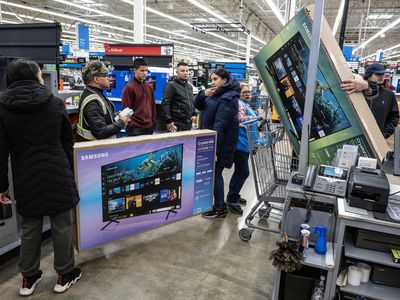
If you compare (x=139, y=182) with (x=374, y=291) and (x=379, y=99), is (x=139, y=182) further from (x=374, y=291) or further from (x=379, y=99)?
(x=379, y=99)

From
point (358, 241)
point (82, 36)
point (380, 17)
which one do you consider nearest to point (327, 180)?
point (358, 241)

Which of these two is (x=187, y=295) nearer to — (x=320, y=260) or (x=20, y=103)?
(x=320, y=260)

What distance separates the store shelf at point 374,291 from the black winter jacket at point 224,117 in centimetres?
183

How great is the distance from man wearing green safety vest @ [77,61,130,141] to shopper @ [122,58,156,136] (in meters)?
1.23

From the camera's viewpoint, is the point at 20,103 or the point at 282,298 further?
the point at 282,298

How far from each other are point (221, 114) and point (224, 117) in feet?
0.15

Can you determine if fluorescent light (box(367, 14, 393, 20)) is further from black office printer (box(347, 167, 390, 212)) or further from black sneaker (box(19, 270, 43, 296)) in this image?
black sneaker (box(19, 270, 43, 296))

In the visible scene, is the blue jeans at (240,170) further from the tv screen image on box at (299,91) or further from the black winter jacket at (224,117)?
the tv screen image on box at (299,91)

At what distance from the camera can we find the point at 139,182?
2.90 metres

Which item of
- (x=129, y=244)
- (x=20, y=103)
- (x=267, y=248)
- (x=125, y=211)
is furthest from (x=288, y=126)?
(x=20, y=103)

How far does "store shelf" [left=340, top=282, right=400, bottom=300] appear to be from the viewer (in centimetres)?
201

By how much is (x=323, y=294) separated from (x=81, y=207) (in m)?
1.82

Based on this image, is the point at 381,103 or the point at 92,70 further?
the point at 381,103

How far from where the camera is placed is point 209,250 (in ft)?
10.1
